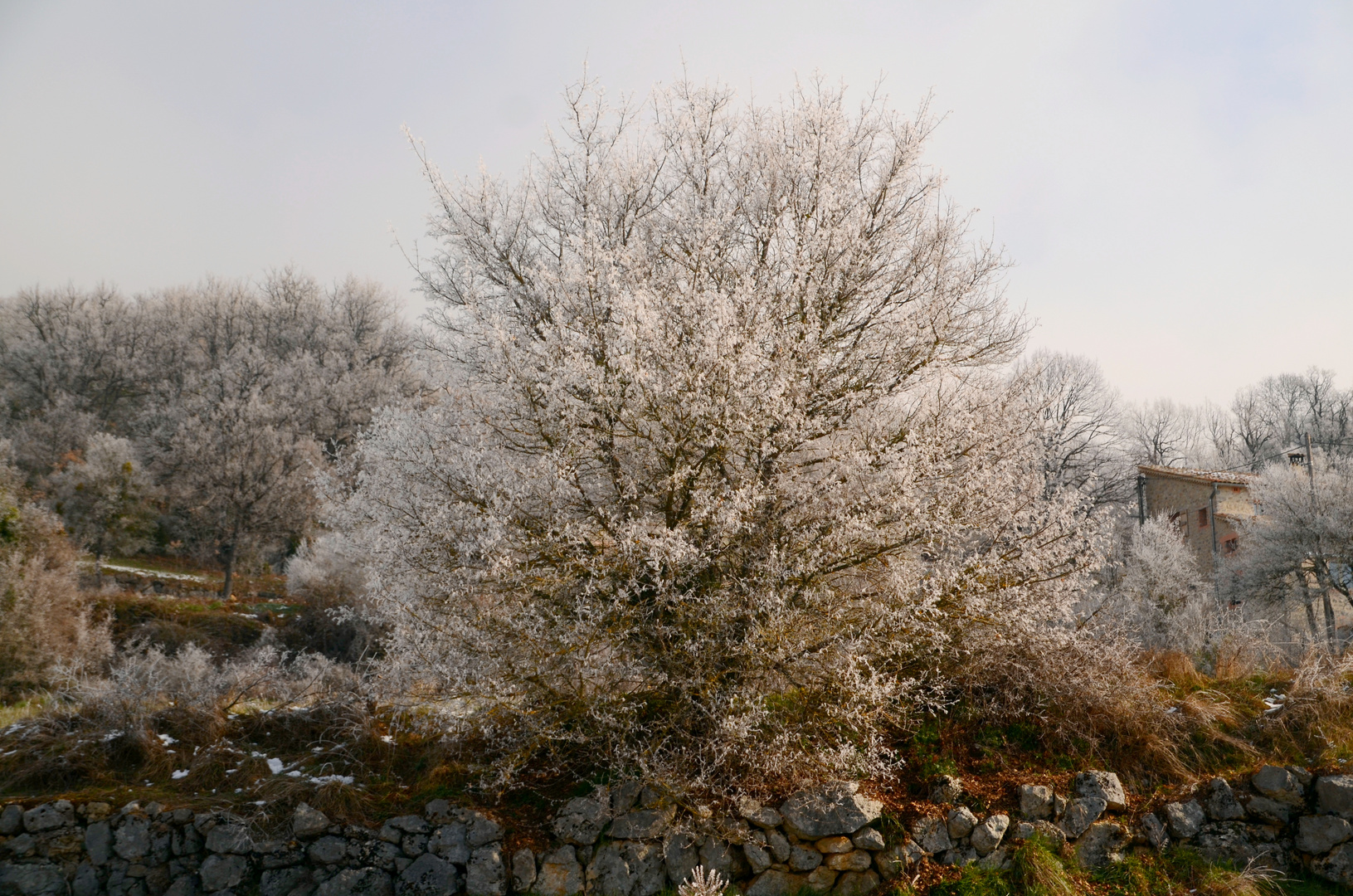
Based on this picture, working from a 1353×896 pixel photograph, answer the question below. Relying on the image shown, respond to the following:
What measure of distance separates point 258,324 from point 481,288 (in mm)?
41804

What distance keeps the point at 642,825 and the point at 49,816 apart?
553cm

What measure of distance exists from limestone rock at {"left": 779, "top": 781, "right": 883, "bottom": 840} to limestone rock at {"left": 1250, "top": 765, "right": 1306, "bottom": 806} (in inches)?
142

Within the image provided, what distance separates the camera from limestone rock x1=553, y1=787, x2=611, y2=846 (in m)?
7.11

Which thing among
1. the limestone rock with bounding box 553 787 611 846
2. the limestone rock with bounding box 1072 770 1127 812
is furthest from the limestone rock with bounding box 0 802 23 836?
the limestone rock with bounding box 1072 770 1127 812

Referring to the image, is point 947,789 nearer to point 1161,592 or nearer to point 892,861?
point 892,861

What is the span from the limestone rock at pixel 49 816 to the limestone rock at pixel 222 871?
4.59ft

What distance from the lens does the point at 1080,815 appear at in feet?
23.0

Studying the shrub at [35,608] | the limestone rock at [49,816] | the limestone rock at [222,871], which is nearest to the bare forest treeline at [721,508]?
the limestone rock at [49,816]

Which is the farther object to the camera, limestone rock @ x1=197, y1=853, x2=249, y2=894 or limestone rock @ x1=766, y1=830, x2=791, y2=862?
Result: limestone rock @ x1=766, y1=830, x2=791, y2=862

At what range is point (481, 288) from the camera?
9430 millimetres

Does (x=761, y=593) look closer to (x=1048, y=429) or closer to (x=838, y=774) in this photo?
(x=838, y=774)

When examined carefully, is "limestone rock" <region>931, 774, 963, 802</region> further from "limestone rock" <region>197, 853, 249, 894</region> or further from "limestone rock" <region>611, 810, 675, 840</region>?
"limestone rock" <region>197, 853, 249, 894</region>

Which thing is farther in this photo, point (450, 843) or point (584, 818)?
point (584, 818)

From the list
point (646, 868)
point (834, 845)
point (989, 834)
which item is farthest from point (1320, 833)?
point (646, 868)
